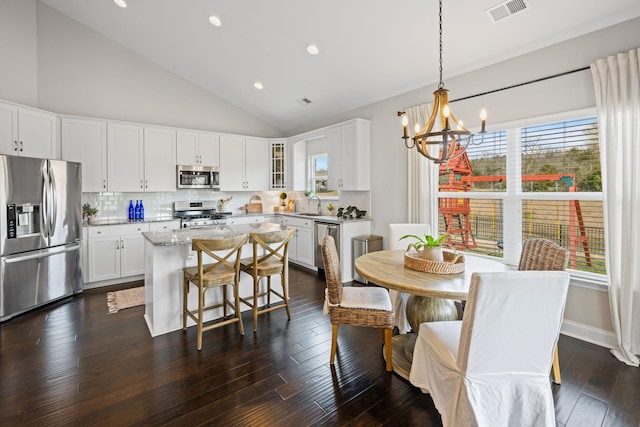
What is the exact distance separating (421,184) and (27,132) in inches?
199

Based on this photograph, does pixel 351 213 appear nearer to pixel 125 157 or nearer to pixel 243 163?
pixel 243 163

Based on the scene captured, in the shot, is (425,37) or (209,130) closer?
(425,37)

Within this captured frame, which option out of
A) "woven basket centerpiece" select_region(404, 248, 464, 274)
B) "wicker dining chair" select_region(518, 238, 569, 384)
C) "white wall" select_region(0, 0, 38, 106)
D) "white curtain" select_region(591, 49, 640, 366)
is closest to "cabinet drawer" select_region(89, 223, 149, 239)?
"white wall" select_region(0, 0, 38, 106)

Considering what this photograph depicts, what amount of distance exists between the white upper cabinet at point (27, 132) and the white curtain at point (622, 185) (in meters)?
6.16

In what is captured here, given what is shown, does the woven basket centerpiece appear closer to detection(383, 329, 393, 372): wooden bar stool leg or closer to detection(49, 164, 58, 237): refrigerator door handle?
detection(383, 329, 393, 372): wooden bar stool leg

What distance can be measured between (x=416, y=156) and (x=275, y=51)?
2425 mm

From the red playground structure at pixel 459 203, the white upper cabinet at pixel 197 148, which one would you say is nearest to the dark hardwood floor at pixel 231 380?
the red playground structure at pixel 459 203

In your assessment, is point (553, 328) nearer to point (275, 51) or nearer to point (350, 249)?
point (350, 249)

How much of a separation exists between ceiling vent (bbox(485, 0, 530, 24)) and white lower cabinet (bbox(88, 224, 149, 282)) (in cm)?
513

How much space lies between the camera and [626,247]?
8.51 ft

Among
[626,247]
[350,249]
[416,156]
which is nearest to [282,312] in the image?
[350,249]

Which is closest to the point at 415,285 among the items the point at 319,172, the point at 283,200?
the point at 319,172

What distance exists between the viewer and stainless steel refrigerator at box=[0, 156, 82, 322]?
335 centimetres

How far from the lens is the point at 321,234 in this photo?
16.7 feet
